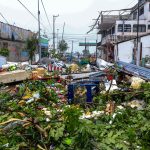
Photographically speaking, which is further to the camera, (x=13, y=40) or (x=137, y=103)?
(x=13, y=40)

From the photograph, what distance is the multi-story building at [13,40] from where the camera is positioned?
135ft

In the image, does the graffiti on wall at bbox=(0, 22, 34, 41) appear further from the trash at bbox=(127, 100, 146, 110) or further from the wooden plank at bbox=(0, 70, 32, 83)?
the trash at bbox=(127, 100, 146, 110)

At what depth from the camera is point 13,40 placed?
45.1 m

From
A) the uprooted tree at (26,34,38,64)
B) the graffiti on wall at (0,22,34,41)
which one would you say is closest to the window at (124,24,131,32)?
the graffiti on wall at (0,22,34,41)

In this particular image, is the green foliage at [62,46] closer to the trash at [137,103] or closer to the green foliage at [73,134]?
the trash at [137,103]

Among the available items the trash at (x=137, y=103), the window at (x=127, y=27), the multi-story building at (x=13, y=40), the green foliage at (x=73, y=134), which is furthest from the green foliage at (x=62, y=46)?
the green foliage at (x=73, y=134)

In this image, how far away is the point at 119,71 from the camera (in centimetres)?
1593

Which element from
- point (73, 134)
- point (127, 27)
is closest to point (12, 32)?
point (127, 27)

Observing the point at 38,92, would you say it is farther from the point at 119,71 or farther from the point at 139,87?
the point at 119,71

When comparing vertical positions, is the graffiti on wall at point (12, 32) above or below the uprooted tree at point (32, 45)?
above

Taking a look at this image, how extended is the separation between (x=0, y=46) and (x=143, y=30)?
24794 millimetres

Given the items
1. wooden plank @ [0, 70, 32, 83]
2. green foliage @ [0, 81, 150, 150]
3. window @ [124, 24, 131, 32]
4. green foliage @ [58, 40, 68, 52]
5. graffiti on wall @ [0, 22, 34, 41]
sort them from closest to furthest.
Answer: green foliage @ [0, 81, 150, 150] → wooden plank @ [0, 70, 32, 83] → graffiti on wall @ [0, 22, 34, 41] → window @ [124, 24, 131, 32] → green foliage @ [58, 40, 68, 52]

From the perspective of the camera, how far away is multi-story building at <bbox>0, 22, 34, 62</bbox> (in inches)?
1618

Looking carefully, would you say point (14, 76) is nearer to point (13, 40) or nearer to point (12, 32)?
point (13, 40)
